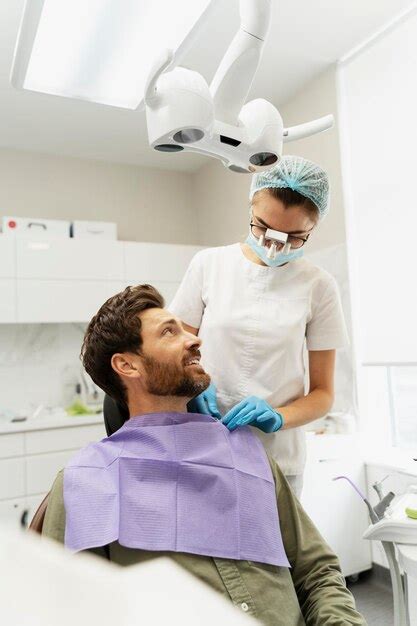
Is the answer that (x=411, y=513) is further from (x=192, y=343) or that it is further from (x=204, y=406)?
(x=192, y=343)

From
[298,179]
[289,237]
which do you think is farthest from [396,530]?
[298,179]

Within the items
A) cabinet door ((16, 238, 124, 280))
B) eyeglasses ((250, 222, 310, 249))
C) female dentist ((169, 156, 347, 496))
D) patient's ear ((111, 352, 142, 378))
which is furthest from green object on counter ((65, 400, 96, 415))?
eyeglasses ((250, 222, 310, 249))

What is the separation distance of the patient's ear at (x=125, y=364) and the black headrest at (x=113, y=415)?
118 mm

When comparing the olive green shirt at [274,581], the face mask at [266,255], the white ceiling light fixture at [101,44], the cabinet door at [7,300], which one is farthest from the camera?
the cabinet door at [7,300]

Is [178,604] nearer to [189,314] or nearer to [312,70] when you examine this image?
[189,314]

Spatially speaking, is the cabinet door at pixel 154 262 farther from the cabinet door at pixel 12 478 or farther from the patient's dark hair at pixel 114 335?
the patient's dark hair at pixel 114 335

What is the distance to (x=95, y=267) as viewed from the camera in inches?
152

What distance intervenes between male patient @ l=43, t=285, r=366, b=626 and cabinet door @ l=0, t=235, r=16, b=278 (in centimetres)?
239

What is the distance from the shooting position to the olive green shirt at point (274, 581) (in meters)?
1.04

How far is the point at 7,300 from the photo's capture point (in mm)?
3523

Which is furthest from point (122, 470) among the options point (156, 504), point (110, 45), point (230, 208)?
point (230, 208)

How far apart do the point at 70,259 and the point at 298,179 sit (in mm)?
2663

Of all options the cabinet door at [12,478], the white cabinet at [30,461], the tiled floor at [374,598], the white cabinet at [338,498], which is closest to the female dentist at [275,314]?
the white cabinet at [338,498]

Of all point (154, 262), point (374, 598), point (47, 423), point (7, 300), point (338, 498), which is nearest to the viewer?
point (374, 598)
